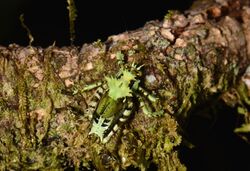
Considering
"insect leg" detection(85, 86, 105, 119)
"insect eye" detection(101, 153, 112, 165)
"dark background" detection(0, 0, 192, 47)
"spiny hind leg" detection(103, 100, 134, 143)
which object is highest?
"dark background" detection(0, 0, 192, 47)

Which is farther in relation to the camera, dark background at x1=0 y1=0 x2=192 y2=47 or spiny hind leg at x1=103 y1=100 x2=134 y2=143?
dark background at x1=0 y1=0 x2=192 y2=47

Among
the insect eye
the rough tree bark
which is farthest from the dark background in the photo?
the insect eye

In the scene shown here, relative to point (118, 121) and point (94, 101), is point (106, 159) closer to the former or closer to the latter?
point (118, 121)

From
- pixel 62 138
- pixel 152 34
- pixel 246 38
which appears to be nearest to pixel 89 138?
pixel 62 138

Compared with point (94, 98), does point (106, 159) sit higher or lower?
lower

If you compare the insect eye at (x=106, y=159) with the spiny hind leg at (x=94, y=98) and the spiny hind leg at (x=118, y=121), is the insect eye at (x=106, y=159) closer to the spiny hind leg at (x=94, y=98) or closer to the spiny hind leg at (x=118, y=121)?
the spiny hind leg at (x=118, y=121)

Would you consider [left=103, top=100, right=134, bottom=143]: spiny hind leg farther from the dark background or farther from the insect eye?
the dark background

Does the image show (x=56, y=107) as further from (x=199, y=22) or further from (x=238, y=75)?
(x=238, y=75)

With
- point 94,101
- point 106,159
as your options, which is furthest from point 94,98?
point 106,159

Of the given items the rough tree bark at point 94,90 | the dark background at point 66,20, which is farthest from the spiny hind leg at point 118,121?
the dark background at point 66,20
